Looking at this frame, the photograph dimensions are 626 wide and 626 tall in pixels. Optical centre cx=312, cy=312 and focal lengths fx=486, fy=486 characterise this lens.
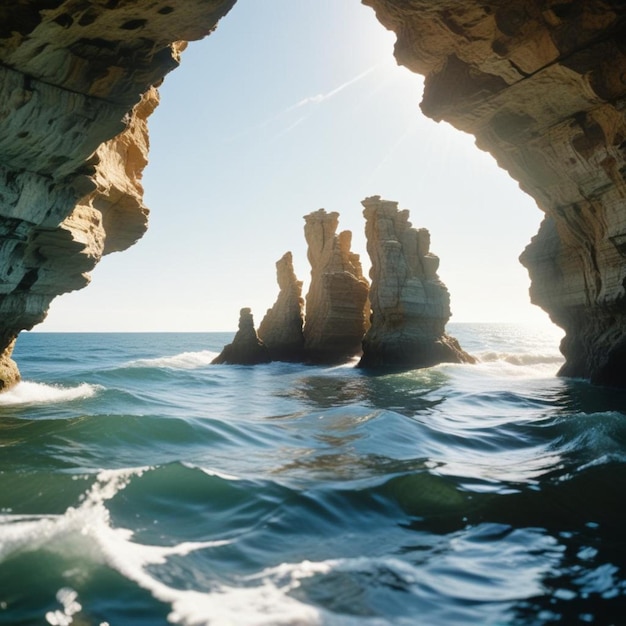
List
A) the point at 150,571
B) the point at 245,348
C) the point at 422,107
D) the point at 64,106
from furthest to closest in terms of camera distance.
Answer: the point at 245,348 < the point at 422,107 < the point at 64,106 < the point at 150,571

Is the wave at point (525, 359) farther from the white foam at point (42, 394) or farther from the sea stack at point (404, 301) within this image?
the white foam at point (42, 394)

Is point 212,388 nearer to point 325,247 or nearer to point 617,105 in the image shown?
point 617,105

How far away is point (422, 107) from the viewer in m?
16.9

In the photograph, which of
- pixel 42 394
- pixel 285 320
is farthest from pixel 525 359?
pixel 42 394

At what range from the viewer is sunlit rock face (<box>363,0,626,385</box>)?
13070mm

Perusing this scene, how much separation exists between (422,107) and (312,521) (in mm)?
15088

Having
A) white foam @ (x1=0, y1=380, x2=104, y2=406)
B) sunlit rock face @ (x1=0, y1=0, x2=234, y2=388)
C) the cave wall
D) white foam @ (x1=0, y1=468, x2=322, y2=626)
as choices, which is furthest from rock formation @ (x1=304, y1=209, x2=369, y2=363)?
white foam @ (x1=0, y1=468, x2=322, y2=626)

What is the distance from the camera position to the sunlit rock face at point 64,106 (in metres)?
9.03

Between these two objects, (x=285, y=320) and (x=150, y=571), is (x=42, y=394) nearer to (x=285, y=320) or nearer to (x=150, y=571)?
(x=150, y=571)

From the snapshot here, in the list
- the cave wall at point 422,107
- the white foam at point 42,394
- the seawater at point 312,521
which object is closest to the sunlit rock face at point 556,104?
the cave wall at point 422,107

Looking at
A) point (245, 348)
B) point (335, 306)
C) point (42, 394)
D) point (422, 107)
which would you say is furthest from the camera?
point (335, 306)

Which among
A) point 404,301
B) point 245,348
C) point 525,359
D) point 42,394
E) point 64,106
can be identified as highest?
point 64,106

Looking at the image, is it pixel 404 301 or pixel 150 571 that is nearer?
pixel 150 571

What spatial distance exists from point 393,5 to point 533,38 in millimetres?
4082
